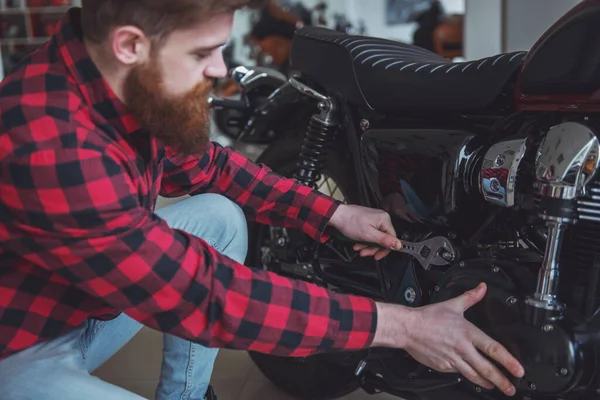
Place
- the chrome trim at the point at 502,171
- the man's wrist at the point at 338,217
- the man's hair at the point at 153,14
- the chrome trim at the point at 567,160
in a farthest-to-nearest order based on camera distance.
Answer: the man's wrist at the point at 338,217
the chrome trim at the point at 502,171
the chrome trim at the point at 567,160
the man's hair at the point at 153,14

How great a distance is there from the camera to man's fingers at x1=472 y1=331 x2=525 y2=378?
97 cm

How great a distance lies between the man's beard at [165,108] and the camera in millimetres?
902

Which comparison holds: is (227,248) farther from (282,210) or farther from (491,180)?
(491,180)

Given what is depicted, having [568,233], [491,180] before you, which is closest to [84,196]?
[491,180]

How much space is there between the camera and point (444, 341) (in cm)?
97

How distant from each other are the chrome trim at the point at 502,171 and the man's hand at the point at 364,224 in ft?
0.72

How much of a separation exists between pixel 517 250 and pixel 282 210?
0.46 m

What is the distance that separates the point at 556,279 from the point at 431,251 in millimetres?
286

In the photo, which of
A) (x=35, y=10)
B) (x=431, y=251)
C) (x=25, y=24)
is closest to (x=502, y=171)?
(x=431, y=251)

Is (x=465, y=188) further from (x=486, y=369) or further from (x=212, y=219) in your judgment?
(x=212, y=219)

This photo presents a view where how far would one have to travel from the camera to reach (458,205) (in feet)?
3.98

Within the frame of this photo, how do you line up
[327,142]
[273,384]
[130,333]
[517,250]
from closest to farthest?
[517,250], [130,333], [327,142], [273,384]

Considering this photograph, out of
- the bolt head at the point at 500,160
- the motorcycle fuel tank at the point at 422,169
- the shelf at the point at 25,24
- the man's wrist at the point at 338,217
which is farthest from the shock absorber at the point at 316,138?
the shelf at the point at 25,24

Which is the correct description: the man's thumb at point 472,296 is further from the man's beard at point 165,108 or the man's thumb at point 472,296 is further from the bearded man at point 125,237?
A: the man's beard at point 165,108
